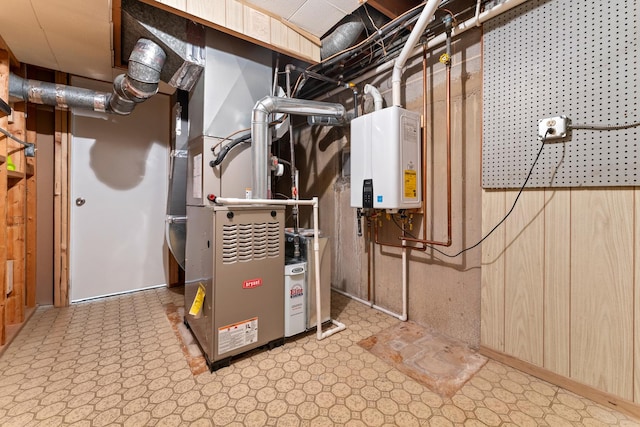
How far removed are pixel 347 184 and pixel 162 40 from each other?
71.8 inches

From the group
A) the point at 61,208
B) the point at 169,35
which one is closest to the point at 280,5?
the point at 169,35

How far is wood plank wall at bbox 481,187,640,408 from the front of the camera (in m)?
1.20

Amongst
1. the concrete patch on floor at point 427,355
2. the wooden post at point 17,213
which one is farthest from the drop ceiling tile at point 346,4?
the wooden post at point 17,213

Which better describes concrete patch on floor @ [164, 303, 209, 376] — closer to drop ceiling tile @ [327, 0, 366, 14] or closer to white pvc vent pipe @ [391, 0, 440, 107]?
white pvc vent pipe @ [391, 0, 440, 107]

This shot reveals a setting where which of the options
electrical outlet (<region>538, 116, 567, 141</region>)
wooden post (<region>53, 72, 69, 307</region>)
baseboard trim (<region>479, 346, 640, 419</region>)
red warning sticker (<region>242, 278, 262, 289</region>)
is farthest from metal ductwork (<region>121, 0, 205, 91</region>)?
baseboard trim (<region>479, 346, 640, 419</region>)

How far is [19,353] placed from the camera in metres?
1.71

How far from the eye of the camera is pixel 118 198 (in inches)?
110

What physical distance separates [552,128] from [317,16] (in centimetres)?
173

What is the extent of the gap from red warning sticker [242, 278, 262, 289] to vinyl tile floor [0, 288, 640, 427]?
45 centimetres

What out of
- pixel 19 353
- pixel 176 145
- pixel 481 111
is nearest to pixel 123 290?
pixel 19 353

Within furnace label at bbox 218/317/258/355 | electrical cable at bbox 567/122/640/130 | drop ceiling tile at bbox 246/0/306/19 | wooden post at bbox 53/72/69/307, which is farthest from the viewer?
wooden post at bbox 53/72/69/307

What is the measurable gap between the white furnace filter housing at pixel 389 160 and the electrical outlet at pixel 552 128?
702 mm

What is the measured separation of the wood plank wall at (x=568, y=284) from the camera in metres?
1.20

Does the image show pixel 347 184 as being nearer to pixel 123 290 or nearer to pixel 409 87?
pixel 409 87
